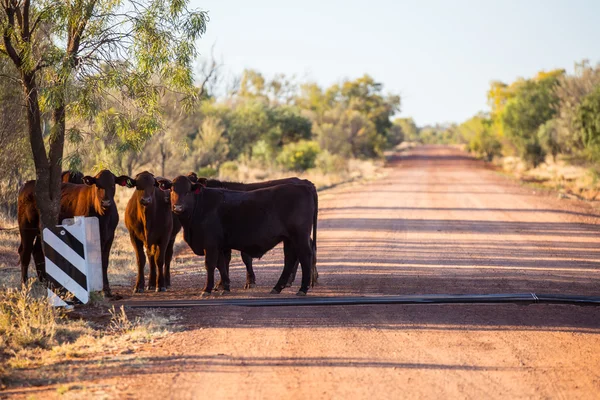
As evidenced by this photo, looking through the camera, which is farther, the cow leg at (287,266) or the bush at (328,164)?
the bush at (328,164)

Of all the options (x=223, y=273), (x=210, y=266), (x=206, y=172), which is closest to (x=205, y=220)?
(x=210, y=266)

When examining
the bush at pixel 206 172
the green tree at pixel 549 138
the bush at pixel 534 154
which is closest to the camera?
the bush at pixel 206 172

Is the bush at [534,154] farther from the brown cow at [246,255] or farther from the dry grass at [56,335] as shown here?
the dry grass at [56,335]

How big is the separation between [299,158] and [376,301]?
38.3 metres

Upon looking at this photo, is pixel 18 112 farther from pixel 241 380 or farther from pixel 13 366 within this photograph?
pixel 241 380

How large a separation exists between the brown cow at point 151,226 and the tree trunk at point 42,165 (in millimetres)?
1142

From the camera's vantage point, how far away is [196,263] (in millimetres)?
16047

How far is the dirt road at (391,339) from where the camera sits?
6859 mm

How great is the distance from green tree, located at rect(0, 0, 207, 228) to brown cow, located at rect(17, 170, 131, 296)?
593 mm

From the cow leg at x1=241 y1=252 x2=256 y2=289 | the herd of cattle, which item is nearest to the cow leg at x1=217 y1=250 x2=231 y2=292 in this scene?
the herd of cattle

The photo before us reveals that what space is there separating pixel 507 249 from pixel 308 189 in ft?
23.2

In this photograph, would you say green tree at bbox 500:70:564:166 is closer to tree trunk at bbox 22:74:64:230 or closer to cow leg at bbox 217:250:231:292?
cow leg at bbox 217:250:231:292

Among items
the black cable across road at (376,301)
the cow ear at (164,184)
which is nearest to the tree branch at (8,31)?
the cow ear at (164,184)

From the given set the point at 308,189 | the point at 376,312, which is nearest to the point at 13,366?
the point at 376,312
